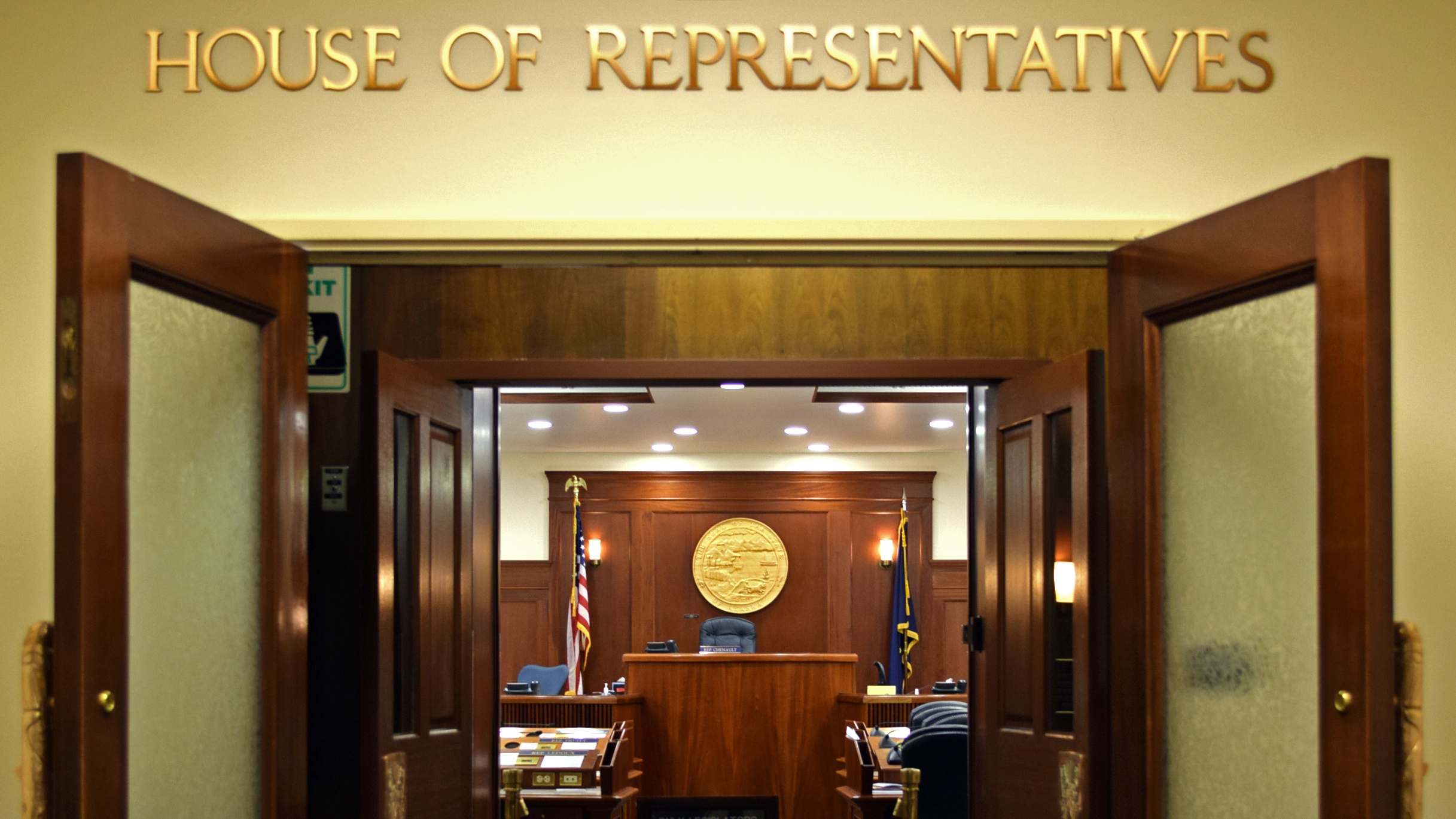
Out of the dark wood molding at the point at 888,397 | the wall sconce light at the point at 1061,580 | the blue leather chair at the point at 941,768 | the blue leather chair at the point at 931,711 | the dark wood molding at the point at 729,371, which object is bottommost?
the blue leather chair at the point at 931,711

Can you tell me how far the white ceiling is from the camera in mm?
9016

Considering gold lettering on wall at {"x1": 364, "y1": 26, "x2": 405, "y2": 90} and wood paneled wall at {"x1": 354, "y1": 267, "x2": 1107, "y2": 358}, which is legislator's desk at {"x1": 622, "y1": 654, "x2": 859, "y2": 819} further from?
gold lettering on wall at {"x1": 364, "y1": 26, "x2": 405, "y2": 90}

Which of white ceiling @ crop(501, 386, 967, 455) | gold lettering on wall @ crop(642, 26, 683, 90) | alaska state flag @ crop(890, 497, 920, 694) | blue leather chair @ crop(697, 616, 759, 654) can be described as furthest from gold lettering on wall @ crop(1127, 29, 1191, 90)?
alaska state flag @ crop(890, 497, 920, 694)

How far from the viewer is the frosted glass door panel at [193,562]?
7.02ft

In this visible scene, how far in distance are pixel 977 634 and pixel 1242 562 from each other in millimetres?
1258

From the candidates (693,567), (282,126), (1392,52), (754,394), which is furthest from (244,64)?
(693,567)

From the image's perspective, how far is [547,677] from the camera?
33.4 ft

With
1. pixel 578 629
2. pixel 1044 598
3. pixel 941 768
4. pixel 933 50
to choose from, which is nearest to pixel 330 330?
pixel 933 50

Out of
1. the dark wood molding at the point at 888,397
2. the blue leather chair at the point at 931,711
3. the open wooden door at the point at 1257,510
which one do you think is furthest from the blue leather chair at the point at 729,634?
the open wooden door at the point at 1257,510

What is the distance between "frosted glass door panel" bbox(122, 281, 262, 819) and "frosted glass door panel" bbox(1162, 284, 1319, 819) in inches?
71.0

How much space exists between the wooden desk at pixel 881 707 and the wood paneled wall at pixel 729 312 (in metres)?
5.81

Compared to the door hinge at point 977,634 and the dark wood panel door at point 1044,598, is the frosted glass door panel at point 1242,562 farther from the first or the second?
the door hinge at point 977,634

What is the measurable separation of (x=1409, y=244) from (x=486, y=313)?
2.08 meters

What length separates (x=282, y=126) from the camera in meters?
2.83
